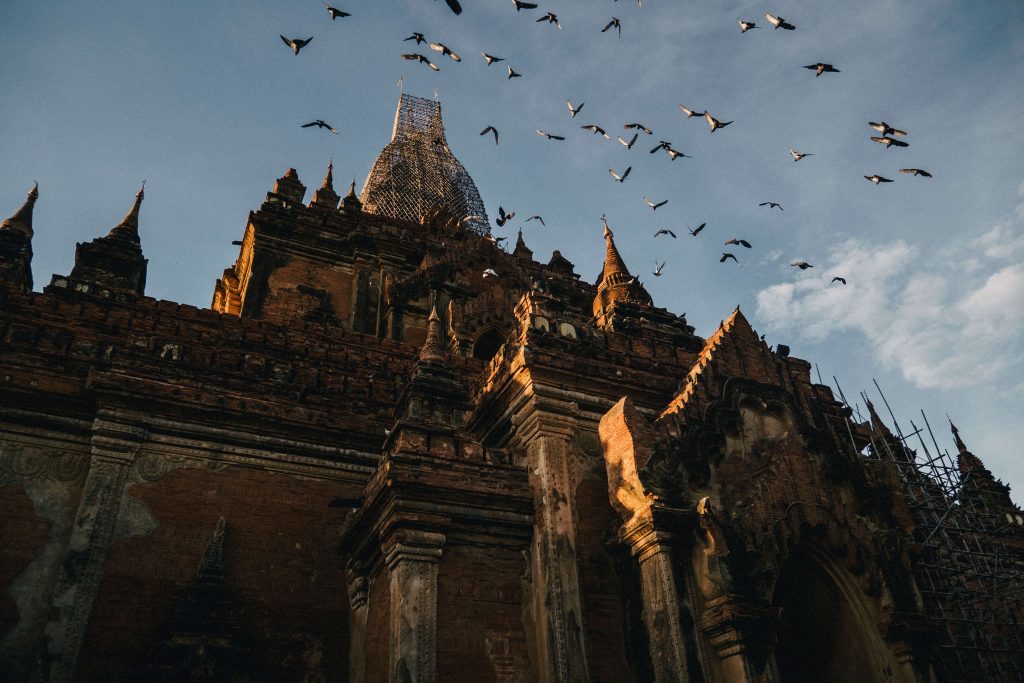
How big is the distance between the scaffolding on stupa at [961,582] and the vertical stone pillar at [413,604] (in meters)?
6.81

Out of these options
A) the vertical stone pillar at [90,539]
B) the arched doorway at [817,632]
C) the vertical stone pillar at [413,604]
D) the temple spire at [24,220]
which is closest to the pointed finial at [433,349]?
the vertical stone pillar at [413,604]

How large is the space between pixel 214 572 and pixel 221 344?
5.49 metres

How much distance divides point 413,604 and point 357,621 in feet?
8.30

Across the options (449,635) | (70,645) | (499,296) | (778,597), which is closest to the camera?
(449,635)

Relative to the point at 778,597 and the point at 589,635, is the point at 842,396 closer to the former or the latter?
the point at 778,597

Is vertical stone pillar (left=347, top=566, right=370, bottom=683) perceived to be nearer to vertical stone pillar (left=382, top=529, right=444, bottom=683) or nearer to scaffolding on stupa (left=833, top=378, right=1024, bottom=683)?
vertical stone pillar (left=382, top=529, right=444, bottom=683)

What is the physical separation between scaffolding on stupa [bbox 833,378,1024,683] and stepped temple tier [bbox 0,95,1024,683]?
161 mm

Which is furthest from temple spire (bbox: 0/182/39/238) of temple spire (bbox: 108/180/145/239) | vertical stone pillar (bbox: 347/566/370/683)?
vertical stone pillar (bbox: 347/566/370/683)

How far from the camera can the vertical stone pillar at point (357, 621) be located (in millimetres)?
11434

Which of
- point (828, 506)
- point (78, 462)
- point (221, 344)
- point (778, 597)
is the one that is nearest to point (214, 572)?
point (78, 462)

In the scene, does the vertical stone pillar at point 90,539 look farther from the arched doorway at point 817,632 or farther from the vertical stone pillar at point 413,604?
the arched doorway at point 817,632

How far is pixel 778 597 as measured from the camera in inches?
443

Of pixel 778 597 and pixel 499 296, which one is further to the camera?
pixel 499 296

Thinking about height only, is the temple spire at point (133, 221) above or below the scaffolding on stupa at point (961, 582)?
above
